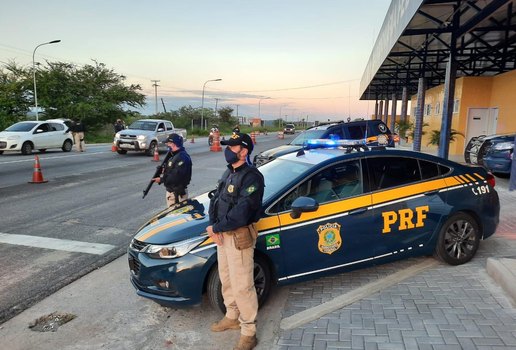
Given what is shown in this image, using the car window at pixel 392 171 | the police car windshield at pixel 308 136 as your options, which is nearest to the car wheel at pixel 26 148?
the police car windshield at pixel 308 136

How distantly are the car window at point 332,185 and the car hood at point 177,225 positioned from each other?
2.81 feet

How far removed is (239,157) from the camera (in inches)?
125

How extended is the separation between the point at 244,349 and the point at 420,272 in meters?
2.35

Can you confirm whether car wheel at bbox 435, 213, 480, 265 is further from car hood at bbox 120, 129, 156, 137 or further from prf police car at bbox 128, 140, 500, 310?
car hood at bbox 120, 129, 156, 137

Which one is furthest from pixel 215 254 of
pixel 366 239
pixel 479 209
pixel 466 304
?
pixel 479 209

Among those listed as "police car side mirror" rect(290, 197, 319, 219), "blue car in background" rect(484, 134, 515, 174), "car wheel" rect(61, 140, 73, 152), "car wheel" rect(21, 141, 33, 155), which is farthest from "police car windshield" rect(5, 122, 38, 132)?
"police car side mirror" rect(290, 197, 319, 219)

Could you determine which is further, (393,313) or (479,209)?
(479,209)

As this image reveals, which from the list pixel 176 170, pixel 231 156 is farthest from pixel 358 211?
pixel 176 170

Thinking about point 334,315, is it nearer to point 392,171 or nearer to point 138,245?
point 392,171

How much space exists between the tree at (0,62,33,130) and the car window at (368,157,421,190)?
3313 cm

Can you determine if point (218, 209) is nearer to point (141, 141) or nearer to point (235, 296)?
point (235, 296)

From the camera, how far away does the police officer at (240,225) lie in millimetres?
3080

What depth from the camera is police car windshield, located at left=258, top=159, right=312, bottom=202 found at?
399cm

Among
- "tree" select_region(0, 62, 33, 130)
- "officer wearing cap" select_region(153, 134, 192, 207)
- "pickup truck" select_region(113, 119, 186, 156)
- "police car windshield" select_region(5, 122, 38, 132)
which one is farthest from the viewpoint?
"tree" select_region(0, 62, 33, 130)
